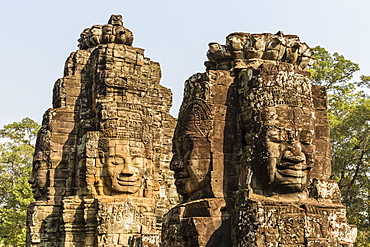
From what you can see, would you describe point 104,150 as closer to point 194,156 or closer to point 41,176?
point 41,176

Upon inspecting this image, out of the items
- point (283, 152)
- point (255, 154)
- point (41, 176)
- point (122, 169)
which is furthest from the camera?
point (41, 176)

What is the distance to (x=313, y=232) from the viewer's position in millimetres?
7844

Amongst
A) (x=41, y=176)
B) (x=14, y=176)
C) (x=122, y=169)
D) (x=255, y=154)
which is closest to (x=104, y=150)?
(x=122, y=169)

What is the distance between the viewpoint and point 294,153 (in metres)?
8.20

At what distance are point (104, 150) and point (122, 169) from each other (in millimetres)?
724

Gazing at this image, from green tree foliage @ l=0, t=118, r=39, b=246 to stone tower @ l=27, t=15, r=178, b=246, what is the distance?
1113 centimetres

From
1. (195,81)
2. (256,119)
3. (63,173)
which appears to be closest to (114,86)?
(63,173)

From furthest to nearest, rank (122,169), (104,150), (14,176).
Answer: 1. (14,176)
2. (104,150)
3. (122,169)

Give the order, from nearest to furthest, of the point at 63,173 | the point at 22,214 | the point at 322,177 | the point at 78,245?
the point at 322,177, the point at 78,245, the point at 63,173, the point at 22,214

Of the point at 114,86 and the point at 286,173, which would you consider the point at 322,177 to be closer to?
the point at 286,173

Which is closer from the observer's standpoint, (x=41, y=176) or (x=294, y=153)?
(x=294, y=153)

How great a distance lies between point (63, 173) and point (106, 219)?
339 centimetres

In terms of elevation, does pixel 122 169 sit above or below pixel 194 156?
below

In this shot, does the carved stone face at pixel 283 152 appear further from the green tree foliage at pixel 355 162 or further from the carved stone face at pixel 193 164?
the green tree foliage at pixel 355 162
